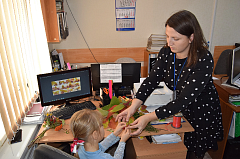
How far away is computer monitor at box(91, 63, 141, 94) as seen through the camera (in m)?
2.12

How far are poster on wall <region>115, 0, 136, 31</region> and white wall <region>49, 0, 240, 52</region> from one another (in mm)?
76

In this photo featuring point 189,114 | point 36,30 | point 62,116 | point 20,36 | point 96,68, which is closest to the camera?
point 189,114

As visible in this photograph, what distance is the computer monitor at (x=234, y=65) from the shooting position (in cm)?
200

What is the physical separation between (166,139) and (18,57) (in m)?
1.61

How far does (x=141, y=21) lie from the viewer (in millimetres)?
3504

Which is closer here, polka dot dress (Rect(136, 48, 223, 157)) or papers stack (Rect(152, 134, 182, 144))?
polka dot dress (Rect(136, 48, 223, 157))

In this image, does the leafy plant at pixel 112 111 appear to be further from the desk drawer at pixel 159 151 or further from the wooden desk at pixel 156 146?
the desk drawer at pixel 159 151

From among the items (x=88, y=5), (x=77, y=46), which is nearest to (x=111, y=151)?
(x=77, y=46)

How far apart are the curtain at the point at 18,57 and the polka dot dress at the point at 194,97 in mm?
1127

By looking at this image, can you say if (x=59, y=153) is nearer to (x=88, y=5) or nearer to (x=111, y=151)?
(x=111, y=151)

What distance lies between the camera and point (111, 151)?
2393 millimetres

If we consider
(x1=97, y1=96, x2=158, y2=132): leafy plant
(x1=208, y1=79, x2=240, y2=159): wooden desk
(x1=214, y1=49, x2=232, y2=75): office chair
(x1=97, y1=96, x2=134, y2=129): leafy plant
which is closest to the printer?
(x1=97, y1=96, x2=158, y2=132): leafy plant

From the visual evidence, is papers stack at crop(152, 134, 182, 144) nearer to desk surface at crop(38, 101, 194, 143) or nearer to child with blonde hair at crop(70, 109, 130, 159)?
desk surface at crop(38, 101, 194, 143)

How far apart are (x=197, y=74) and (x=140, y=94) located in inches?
19.6
